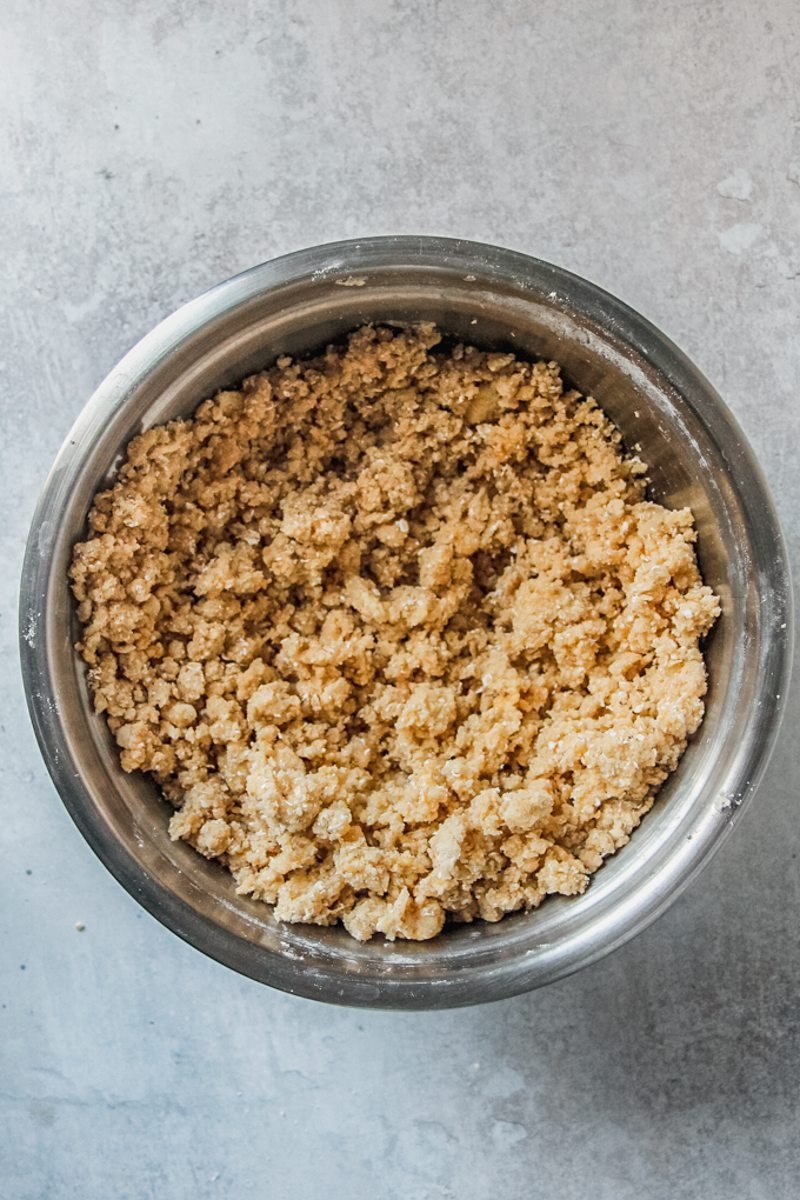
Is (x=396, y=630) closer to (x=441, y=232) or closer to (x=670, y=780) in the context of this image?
(x=670, y=780)

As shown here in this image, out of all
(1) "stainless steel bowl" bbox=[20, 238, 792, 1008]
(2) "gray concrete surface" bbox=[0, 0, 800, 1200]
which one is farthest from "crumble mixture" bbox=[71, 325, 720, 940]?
(2) "gray concrete surface" bbox=[0, 0, 800, 1200]

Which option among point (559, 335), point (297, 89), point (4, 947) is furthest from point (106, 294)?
point (4, 947)

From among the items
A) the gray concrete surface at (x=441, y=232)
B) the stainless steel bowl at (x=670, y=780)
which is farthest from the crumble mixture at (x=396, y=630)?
the gray concrete surface at (x=441, y=232)

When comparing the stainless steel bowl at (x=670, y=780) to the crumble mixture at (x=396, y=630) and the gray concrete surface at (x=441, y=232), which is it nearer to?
the crumble mixture at (x=396, y=630)

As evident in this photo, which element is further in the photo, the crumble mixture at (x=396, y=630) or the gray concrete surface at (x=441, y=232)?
the gray concrete surface at (x=441, y=232)

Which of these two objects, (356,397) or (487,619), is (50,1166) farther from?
(356,397)
